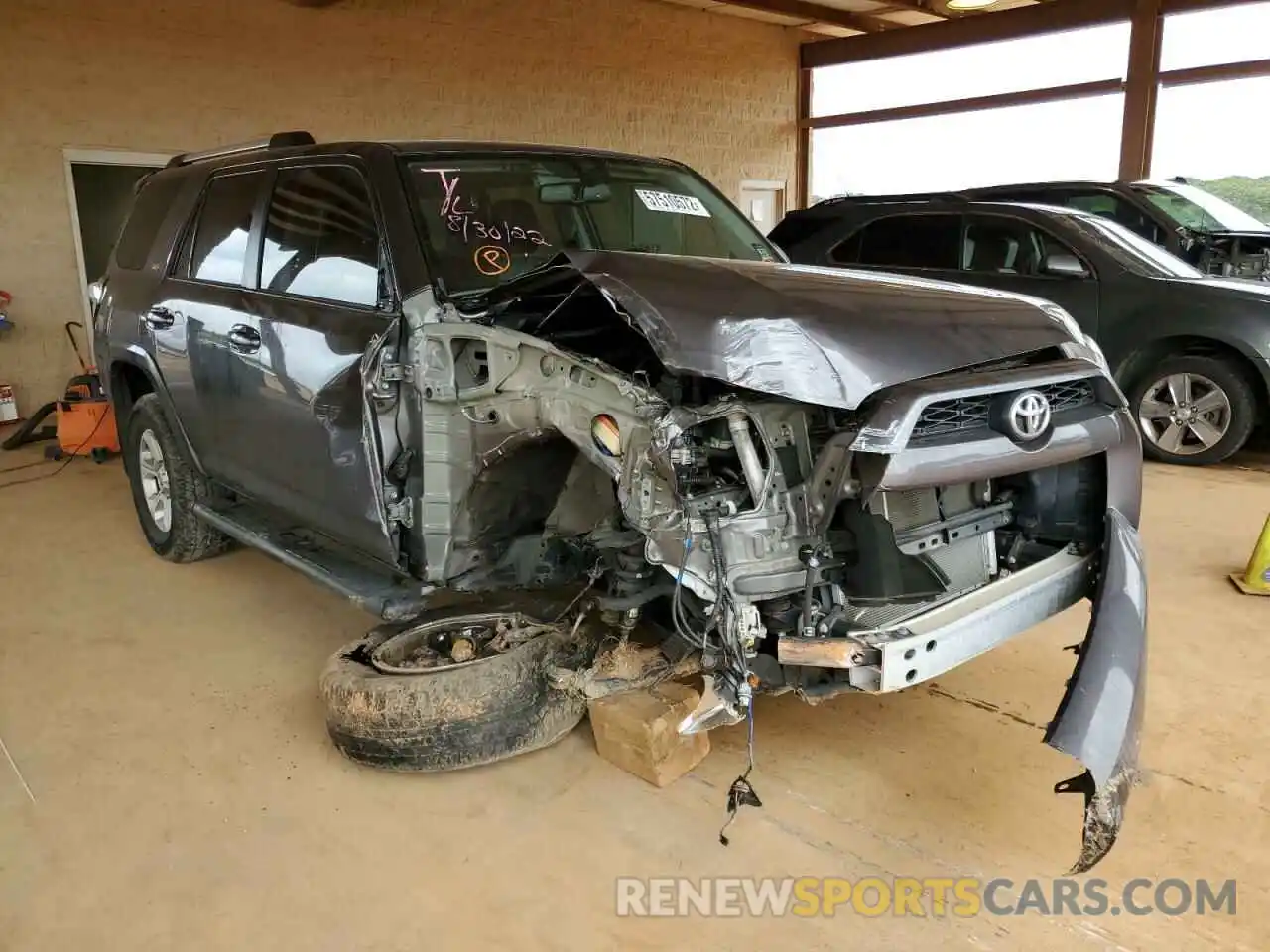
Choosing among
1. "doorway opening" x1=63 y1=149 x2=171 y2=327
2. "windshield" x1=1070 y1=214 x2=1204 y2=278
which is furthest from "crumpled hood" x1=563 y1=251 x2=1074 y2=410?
"doorway opening" x1=63 y1=149 x2=171 y2=327

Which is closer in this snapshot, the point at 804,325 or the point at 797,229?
the point at 804,325

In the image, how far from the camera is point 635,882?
233cm

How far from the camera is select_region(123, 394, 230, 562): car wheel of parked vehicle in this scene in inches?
171

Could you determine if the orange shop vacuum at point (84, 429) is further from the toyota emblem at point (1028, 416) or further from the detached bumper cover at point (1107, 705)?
the detached bumper cover at point (1107, 705)

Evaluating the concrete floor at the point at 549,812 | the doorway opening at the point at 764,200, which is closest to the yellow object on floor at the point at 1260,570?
the concrete floor at the point at 549,812

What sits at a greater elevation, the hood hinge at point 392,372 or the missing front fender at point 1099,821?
the hood hinge at point 392,372

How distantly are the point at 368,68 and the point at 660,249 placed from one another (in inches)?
→ 309

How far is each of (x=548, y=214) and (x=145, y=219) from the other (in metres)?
2.46

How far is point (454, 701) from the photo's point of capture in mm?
2705

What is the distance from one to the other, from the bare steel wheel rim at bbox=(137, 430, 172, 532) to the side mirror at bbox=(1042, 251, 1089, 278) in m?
5.64

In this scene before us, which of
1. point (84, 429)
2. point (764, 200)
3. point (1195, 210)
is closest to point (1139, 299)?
point (1195, 210)

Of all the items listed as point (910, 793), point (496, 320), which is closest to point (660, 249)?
point (496, 320)

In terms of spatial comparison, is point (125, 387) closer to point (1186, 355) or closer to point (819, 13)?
point (1186, 355)

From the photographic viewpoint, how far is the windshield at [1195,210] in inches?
295
